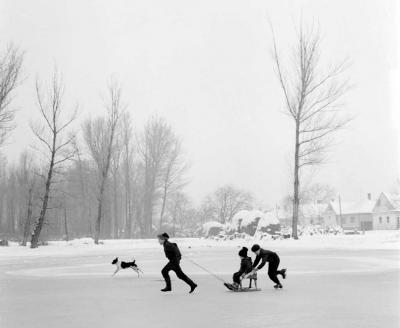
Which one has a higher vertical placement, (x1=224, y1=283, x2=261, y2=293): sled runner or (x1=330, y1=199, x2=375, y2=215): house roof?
(x1=330, y1=199, x2=375, y2=215): house roof

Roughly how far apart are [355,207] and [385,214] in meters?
12.7

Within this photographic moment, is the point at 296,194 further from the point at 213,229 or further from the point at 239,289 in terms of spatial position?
the point at 239,289

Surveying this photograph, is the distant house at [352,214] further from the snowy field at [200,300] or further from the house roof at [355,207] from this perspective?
the snowy field at [200,300]

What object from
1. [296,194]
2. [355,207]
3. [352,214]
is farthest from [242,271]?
[355,207]

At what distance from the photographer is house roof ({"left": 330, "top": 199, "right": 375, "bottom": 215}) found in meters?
109

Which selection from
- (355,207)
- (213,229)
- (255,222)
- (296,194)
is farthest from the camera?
(355,207)

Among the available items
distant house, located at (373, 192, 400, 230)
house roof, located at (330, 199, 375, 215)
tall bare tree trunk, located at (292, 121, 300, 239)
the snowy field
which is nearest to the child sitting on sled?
the snowy field

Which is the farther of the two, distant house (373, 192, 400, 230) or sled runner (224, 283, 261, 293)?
distant house (373, 192, 400, 230)

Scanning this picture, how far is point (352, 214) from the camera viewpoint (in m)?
111

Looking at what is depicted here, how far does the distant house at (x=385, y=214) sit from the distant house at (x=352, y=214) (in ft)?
12.2

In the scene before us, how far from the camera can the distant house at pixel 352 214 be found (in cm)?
10737

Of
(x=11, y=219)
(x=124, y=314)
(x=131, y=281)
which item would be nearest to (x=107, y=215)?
(x=11, y=219)

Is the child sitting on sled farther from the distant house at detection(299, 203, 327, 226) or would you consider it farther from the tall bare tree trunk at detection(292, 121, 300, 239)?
the distant house at detection(299, 203, 327, 226)

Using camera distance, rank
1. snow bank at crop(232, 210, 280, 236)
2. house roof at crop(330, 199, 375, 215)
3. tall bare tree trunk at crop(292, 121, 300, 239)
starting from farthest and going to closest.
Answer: house roof at crop(330, 199, 375, 215)
snow bank at crop(232, 210, 280, 236)
tall bare tree trunk at crop(292, 121, 300, 239)
